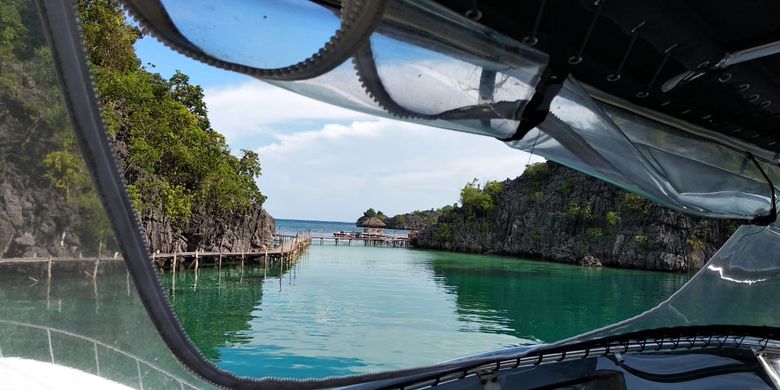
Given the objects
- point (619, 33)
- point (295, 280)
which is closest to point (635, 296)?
point (295, 280)

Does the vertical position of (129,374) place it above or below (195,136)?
below

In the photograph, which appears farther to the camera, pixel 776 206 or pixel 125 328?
pixel 776 206

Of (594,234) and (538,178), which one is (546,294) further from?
(538,178)

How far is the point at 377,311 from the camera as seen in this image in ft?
61.0

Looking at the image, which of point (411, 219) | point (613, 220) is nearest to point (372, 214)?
point (411, 219)

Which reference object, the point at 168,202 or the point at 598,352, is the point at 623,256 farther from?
the point at 598,352

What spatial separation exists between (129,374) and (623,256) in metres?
42.2

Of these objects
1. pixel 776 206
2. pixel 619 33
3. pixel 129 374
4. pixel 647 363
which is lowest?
pixel 647 363

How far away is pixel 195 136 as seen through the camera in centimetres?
2442

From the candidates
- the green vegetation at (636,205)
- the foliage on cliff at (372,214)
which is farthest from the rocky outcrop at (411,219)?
the green vegetation at (636,205)

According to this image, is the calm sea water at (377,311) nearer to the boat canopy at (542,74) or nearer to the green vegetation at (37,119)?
the boat canopy at (542,74)

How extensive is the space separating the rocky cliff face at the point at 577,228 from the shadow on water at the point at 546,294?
2.20 metres

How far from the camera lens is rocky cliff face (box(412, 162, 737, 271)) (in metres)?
38.1

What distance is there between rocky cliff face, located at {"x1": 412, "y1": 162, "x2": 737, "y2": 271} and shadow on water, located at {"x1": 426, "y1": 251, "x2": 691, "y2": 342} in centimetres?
220
